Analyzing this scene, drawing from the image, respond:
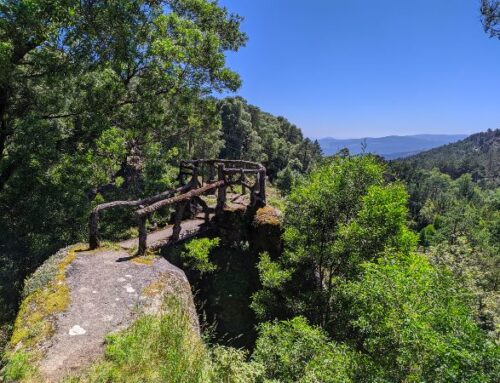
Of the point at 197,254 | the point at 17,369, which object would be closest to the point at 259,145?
the point at 197,254

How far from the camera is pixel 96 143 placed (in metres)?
14.4

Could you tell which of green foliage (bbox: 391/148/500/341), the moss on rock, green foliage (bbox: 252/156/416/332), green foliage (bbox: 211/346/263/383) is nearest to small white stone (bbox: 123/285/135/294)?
the moss on rock

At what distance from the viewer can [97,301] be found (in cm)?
743

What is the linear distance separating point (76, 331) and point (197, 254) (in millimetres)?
7054

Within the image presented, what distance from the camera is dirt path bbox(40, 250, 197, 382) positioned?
5656 mm

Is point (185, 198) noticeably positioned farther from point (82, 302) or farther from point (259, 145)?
point (259, 145)

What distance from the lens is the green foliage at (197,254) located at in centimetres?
1333

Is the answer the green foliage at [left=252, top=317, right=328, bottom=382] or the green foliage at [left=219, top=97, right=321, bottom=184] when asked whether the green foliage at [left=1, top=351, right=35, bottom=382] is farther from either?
the green foliage at [left=219, top=97, right=321, bottom=184]

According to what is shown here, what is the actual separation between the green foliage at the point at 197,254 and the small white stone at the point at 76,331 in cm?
688

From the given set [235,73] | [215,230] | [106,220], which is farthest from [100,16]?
[215,230]

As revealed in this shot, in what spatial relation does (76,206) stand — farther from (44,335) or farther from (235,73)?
(235,73)

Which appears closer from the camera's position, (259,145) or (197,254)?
(197,254)

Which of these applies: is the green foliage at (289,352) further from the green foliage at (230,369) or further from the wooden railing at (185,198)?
the wooden railing at (185,198)

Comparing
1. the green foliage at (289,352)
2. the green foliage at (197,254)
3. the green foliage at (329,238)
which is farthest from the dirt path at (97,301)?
the green foliage at (329,238)
